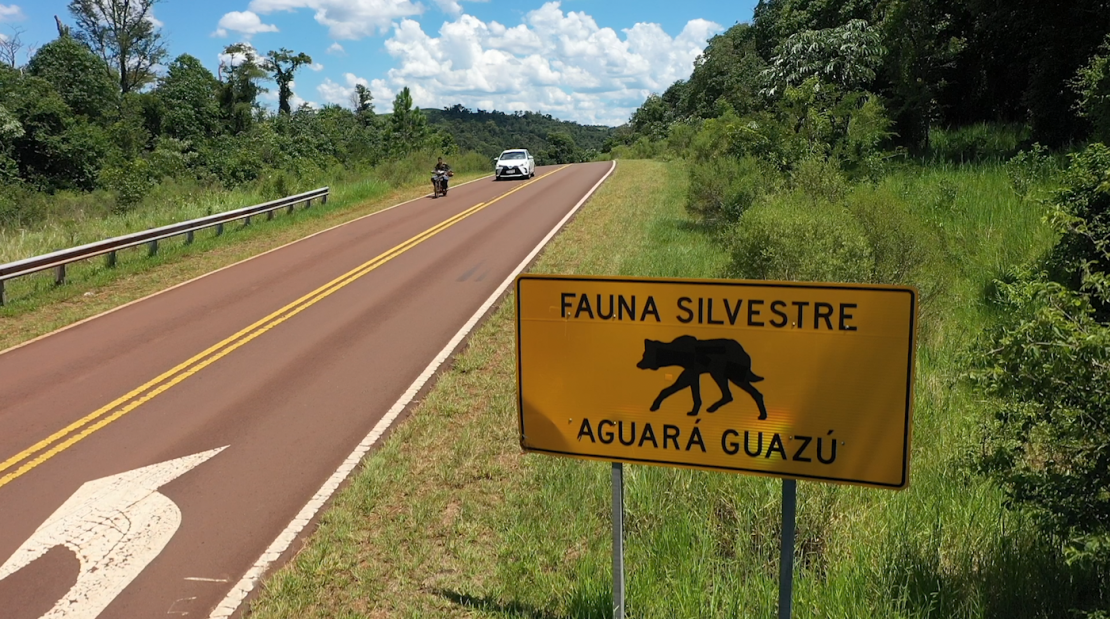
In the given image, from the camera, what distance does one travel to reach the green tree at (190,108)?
56500mm

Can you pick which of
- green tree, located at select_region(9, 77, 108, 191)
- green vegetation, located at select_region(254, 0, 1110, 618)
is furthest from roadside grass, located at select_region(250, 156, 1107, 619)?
green tree, located at select_region(9, 77, 108, 191)

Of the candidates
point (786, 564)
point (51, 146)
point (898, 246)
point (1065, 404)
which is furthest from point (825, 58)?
point (51, 146)

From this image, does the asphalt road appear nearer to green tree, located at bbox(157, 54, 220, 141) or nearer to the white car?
the white car

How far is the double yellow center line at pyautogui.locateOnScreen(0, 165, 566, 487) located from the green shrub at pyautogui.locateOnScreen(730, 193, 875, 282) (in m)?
7.19

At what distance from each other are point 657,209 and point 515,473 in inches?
639

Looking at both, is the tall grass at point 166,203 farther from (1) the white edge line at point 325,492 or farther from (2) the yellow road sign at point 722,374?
(2) the yellow road sign at point 722,374

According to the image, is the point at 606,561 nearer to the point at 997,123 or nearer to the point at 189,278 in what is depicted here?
the point at 189,278

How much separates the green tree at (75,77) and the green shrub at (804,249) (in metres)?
58.5

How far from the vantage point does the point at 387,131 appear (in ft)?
217

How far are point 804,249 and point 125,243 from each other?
13480 mm

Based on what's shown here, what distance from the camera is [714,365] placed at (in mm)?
3328

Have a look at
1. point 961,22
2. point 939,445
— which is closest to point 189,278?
point 939,445

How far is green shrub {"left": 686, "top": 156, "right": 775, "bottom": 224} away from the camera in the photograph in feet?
54.2

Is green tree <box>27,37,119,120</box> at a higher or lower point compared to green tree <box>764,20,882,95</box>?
higher
